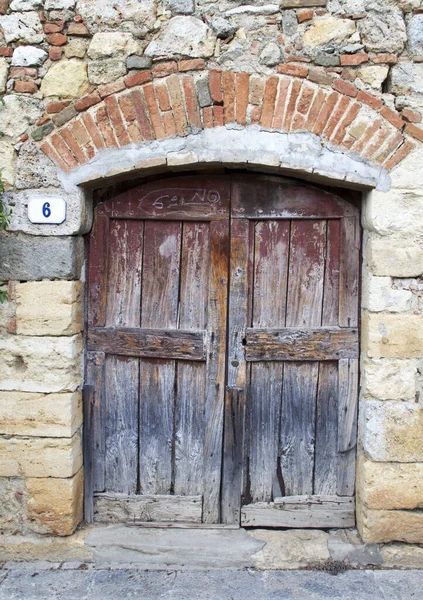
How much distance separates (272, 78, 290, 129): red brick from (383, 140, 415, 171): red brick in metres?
0.65

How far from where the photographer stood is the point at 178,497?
3486 millimetres

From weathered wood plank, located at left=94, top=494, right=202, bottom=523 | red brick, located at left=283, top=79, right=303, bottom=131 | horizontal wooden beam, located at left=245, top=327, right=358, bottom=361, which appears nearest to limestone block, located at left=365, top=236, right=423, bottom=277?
horizontal wooden beam, located at left=245, top=327, right=358, bottom=361

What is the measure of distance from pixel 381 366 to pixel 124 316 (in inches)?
62.7

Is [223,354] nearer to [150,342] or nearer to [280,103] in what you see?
[150,342]

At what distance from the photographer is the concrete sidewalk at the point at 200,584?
293cm

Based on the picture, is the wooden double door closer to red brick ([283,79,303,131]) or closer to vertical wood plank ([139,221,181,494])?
→ vertical wood plank ([139,221,181,494])

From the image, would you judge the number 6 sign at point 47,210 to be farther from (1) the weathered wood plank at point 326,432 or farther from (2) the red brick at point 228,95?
(1) the weathered wood plank at point 326,432

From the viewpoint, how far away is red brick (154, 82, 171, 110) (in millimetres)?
3076

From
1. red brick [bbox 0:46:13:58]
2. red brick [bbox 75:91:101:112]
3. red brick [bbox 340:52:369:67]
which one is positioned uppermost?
red brick [bbox 0:46:13:58]

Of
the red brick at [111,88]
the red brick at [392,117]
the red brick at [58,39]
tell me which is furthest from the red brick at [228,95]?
the red brick at [58,39]

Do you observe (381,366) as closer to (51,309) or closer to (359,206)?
(359,206)

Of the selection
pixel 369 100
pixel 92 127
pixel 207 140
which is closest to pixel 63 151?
pixel 92 127

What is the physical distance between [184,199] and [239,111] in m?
0.62

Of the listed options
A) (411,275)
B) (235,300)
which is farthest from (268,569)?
(411,275)
